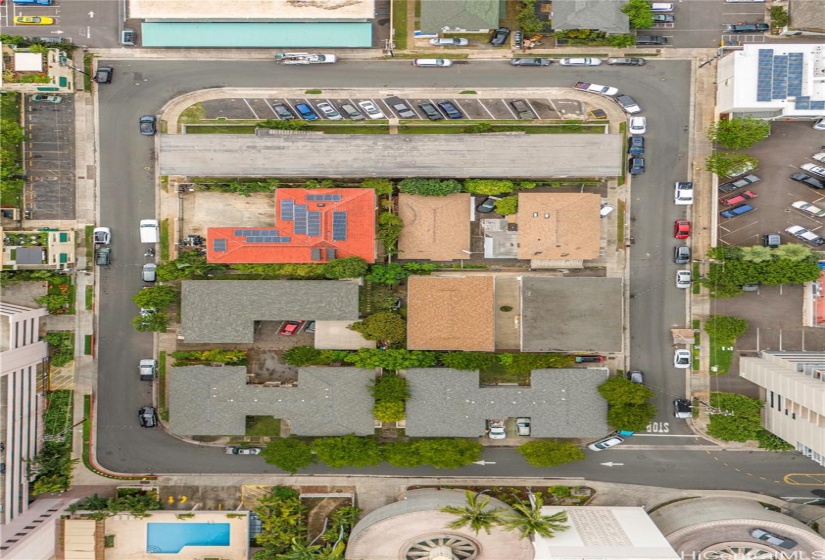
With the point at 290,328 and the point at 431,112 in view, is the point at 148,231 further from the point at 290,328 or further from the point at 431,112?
the point at 431,112

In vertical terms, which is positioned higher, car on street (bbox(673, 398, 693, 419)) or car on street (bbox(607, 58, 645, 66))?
car on street (bbox(607, 58, 645, 66))

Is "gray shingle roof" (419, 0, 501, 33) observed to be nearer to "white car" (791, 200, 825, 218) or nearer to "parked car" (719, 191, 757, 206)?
"parked car" (719, 191, 757, 206)

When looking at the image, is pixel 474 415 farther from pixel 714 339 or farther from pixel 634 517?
pixel 714 339

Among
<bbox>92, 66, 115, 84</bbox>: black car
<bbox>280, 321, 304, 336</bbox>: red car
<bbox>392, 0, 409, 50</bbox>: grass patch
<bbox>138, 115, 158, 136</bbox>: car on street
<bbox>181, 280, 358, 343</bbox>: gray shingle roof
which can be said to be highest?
<bbox>392, 0, 409, 50</bbox>: grass patch

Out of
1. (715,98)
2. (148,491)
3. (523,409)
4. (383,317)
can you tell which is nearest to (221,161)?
(383,317)

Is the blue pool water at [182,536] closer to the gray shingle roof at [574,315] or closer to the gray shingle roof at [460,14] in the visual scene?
the gray shingle roof at [574,315]

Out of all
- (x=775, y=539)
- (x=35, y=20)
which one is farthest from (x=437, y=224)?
(x=35, y=20)

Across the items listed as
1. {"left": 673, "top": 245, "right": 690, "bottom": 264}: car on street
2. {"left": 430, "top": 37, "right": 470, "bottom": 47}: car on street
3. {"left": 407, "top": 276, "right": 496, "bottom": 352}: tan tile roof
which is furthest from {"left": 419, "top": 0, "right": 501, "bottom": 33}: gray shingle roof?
{"left": 673, "top": 245, "right": 690, "bottom": 264}: car on street
